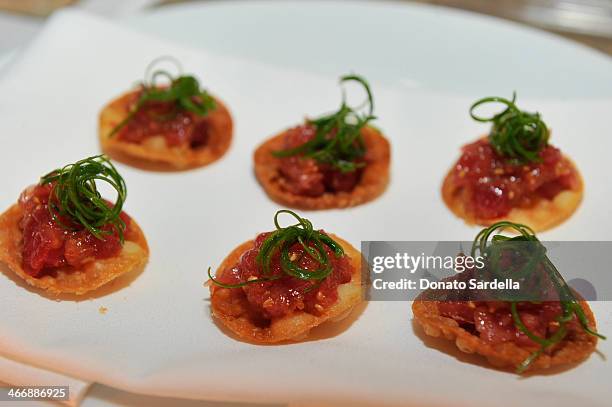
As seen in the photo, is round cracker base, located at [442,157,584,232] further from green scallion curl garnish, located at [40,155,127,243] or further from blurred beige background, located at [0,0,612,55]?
blurred beige background, located at [0,0,612,55]

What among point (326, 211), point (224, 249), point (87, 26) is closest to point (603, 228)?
point (326, 211)

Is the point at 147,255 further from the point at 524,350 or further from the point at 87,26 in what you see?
the point at 87,26

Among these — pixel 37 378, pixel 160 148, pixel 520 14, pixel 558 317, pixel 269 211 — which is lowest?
pixel 37 378

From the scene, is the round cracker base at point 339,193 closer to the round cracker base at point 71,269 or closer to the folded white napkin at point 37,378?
the round cracker base at point 71,269

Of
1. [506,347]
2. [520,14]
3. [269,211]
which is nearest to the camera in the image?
[506,347]

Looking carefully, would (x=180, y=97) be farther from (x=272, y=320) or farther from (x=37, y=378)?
(x=37, y=378)

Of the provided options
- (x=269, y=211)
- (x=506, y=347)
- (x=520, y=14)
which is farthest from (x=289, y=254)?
(x=520, y=14)

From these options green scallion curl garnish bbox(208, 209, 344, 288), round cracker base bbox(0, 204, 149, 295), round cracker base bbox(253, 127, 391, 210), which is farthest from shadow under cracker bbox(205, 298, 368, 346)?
round cracker base bbox(253, 127, 391, 210)
